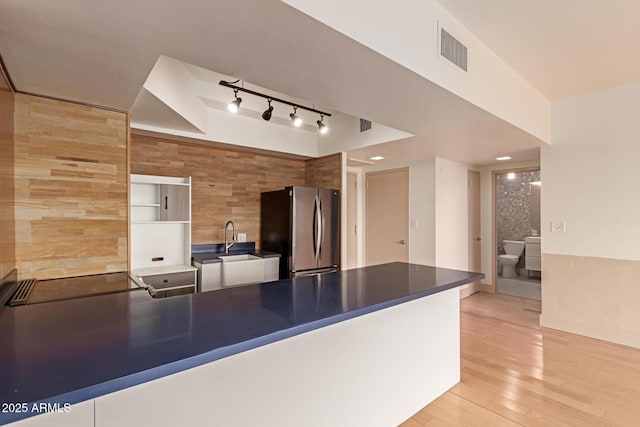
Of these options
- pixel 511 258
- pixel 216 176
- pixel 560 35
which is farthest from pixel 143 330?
pixel 511 258

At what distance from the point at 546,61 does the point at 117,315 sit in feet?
11.6

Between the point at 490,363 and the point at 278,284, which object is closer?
the point at 278,284

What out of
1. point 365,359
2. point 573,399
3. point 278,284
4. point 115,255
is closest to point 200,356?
point 278,284

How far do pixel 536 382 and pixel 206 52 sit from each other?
3.28 meters

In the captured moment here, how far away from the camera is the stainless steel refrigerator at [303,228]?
3692mm

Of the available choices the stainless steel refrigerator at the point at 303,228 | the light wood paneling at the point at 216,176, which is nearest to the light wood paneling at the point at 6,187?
the light wood paneling at the point at 216,176

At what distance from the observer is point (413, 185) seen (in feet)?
15.8

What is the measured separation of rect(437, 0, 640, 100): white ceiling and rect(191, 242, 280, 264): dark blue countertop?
3.00 meters

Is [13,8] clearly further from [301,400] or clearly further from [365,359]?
[365,359]

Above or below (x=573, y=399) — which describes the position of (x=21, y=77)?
above

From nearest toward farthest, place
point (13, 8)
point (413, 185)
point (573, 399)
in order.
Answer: point (13, 8)
point (573, 399)
point (413, 185)

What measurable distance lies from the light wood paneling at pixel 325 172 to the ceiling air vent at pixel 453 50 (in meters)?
2.18

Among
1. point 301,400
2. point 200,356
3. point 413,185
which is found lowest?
point 301,400

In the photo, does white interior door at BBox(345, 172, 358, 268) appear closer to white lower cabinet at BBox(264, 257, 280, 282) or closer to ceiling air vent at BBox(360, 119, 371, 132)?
ceiling air vent at BBox(360, 119, 371, 132)
